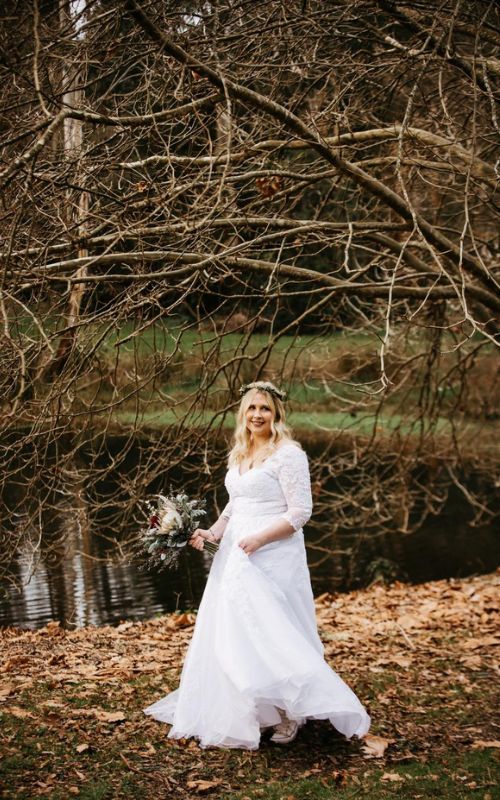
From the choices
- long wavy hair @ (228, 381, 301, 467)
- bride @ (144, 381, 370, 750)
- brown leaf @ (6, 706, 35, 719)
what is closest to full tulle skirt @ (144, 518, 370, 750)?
bride @ (144, 381, 370, 750)

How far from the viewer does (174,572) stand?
41.3 ft

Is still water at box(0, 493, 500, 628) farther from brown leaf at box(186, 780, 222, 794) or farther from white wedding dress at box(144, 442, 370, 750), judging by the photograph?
brown leaf at box(186, 780, 222, 794)

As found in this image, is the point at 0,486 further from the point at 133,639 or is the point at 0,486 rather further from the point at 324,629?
the point at 324,629

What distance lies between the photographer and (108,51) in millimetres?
5512

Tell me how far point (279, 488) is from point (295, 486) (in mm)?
133

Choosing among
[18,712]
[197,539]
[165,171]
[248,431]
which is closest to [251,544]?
[197,539]

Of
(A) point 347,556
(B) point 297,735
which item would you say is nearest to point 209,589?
(B) point 297,735

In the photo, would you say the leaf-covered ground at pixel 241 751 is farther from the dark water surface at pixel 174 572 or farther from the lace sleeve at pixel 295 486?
the dark water surface at pixel 174 572

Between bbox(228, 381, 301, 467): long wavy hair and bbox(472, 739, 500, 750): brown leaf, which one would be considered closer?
bbox(472, 739, 500, 750): brown leaf

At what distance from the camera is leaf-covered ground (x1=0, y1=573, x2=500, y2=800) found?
4352 mm

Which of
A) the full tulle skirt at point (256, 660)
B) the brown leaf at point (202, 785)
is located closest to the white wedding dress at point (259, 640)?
the full tulle skirt at point (256, 660)

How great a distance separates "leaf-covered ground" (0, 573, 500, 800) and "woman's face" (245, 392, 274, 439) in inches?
69.2

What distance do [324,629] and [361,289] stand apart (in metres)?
3.15

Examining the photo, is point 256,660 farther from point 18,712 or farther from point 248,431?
point 18,712
